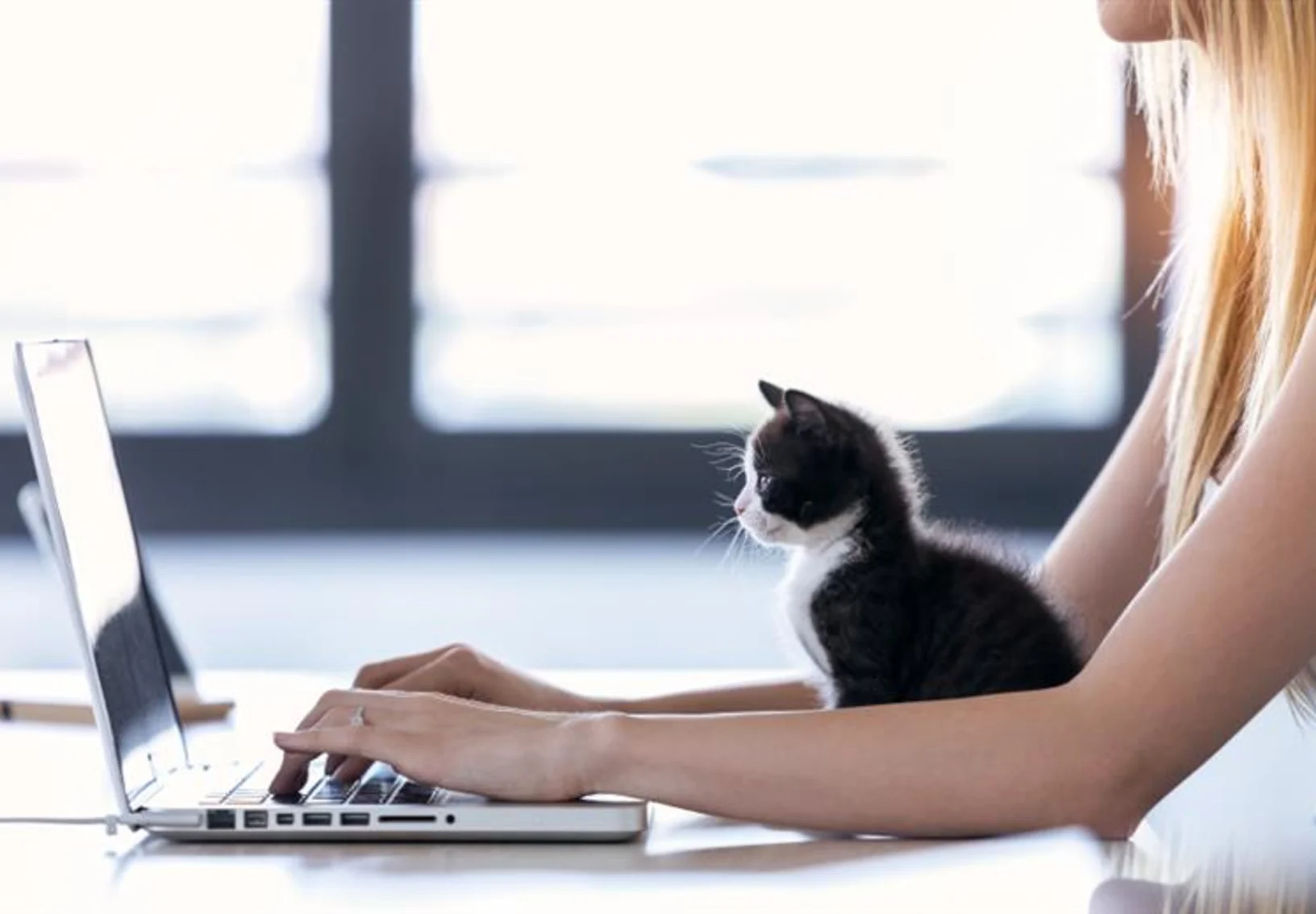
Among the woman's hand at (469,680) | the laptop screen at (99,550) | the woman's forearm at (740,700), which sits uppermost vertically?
the laptop screen at (99,550)

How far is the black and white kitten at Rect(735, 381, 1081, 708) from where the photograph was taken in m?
1.22

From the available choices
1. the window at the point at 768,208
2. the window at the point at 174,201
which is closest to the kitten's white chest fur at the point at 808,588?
the window at the point at 768,208

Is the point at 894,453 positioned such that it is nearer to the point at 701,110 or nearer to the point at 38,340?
the point at 38,340

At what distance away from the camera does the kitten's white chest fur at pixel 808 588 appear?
1.31 m

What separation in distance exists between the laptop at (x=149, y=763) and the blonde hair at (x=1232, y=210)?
50cm

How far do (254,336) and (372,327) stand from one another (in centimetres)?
45

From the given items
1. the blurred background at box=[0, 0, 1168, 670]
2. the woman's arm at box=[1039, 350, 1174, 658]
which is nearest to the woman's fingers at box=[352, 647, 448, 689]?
the woman's arm at box=[1039, 350, 1174, 658]

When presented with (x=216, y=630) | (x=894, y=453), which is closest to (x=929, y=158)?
(x=216, y=630)

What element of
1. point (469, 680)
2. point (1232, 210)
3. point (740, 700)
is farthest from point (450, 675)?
point (1232, 210)

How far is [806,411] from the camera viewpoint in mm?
1371

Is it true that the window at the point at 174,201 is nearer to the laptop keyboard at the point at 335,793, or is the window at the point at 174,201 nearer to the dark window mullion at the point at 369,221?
the dark window mullion at the point at 369,221

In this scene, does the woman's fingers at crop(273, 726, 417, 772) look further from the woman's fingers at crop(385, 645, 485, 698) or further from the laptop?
the woman's fingers at crop(385, 645, 485, 698)

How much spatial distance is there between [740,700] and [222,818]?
0.48 metres

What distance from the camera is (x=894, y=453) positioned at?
1.35m
